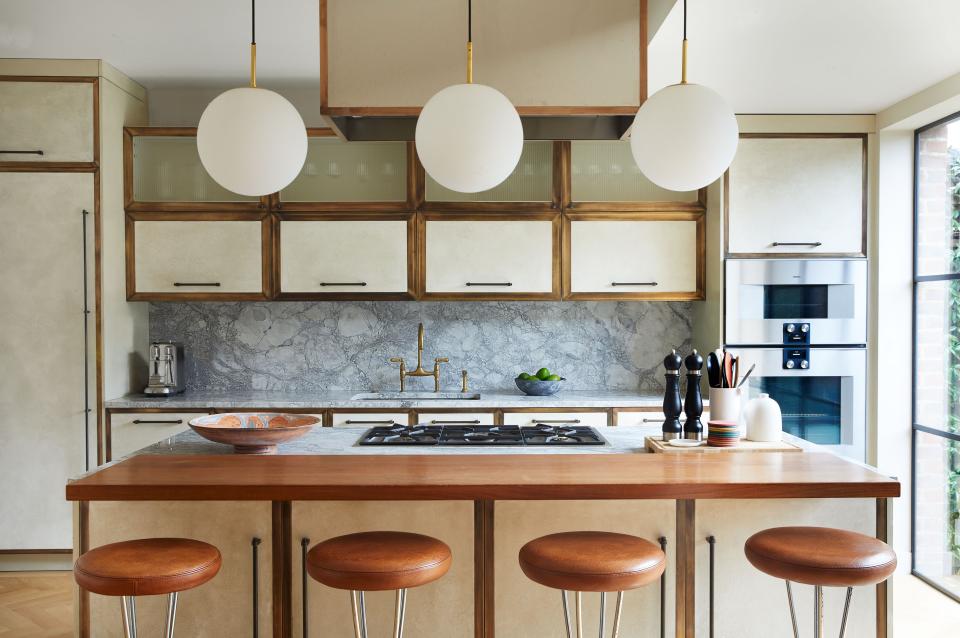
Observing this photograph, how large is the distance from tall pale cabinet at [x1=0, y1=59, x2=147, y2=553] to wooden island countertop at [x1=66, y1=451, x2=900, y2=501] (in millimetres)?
1851

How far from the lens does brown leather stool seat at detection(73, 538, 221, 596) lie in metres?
1.71

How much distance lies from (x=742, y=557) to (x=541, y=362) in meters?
2.45

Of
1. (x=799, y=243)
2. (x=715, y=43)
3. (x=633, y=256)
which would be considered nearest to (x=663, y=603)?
(x=715, y=43)

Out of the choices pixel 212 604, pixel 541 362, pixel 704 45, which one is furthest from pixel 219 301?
pixel 704 45

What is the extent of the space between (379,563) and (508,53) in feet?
5.37

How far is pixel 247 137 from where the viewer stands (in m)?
1.98

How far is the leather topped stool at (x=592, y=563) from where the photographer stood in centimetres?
173

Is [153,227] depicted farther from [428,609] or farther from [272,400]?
[428,609]

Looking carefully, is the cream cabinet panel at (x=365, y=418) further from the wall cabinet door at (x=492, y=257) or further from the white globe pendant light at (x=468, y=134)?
the white globe pendant light at (x=468, y=134)

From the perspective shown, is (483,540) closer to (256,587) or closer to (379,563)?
(379,563)

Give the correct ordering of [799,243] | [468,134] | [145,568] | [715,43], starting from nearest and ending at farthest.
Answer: [145,568]
[468,134]
[715,43]
[799,243]

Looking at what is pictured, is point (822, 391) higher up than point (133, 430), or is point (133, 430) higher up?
point (822, 391)

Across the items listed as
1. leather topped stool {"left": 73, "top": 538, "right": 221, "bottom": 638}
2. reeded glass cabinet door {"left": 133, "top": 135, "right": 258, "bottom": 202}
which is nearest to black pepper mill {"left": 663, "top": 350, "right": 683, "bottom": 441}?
leather topped stool {"left": 73, "top": 538, "right": 221, "bottom": 638}

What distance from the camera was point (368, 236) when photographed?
163 inches
